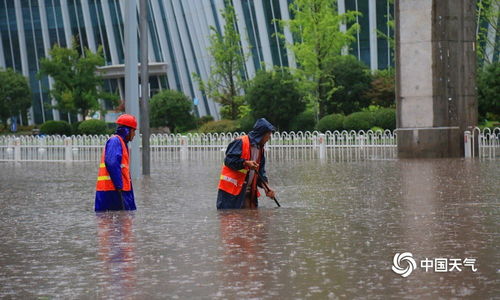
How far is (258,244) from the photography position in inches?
346

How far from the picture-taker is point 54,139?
34.9 metres

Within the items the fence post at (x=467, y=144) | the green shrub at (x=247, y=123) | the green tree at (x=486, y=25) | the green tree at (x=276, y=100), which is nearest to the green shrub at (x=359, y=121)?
the green tree at (x=276, y=100)

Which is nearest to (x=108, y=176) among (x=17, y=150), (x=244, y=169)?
(x=244, y=169)

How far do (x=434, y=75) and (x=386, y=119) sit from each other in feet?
42.6

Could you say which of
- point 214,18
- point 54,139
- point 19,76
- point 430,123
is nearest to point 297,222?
point 430,123

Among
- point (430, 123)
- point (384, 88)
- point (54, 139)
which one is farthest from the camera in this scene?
point (384, 88)

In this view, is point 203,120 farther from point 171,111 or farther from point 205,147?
point 205,147

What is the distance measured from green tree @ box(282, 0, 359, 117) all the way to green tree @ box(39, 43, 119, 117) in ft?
45.8

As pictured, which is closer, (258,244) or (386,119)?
(258,244)

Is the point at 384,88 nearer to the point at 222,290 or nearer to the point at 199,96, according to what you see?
the point at 199,96

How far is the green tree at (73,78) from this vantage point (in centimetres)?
5412

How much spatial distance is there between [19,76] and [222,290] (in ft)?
203

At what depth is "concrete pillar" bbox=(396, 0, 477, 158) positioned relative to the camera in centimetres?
2819

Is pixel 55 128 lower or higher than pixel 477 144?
higher
